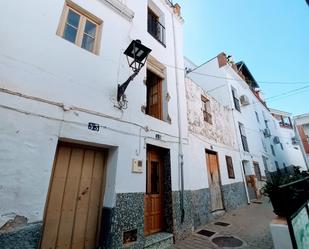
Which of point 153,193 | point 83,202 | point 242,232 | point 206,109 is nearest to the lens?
point 83,202

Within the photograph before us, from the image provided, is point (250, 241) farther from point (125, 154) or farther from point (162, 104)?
point (162, 104)

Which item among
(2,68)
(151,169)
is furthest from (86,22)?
(151,169)

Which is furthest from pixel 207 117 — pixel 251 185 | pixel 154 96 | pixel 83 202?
pixel 83 202

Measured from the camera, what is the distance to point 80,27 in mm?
4070

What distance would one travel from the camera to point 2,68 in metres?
2.73

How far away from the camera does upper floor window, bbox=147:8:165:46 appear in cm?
671

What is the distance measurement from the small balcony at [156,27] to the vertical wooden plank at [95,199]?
16.3 ft

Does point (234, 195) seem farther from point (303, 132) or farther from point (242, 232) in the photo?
point (303, 132)

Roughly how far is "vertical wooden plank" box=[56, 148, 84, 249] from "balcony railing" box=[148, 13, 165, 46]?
16.9 ft

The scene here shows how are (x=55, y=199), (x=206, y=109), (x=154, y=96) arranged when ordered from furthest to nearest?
(x=206, y=109), (x=154, y=96), (x=55, y=199)

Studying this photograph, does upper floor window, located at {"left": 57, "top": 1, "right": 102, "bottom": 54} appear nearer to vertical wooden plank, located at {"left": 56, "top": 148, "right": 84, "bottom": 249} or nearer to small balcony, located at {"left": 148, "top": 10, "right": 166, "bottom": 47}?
vertical wooden plank, located at {"left": 56, "top": 148, "right": 84, "bottom": 249}

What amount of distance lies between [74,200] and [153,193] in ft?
7.13

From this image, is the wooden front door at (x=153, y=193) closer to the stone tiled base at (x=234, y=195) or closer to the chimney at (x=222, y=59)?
the stone tiled base at (x=234, y=195)

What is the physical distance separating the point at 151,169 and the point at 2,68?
3.85m
